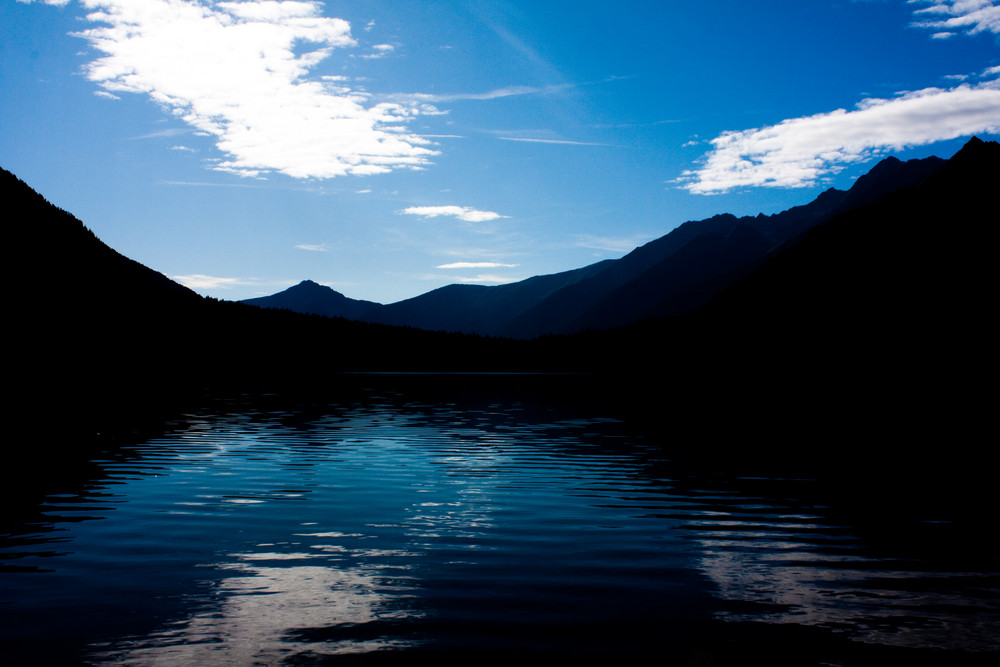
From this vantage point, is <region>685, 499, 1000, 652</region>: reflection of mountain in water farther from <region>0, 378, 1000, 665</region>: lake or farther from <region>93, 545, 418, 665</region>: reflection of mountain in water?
<region>93, 545, 418, 665</region>: reflection of mountain in water

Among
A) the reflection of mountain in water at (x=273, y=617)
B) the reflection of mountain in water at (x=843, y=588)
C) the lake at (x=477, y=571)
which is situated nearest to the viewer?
the reflection of mountain in water at (x=273, y=617)

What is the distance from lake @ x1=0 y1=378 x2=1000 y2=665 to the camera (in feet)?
35.8

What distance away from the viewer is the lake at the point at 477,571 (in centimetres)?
1091

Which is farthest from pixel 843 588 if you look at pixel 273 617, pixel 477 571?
pixel 273 617

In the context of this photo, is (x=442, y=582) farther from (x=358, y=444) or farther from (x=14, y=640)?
(x=358, y=444)

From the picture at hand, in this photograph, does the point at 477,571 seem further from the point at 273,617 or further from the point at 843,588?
the point at 843,588

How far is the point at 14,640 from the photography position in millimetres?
10984

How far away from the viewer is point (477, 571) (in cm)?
1487

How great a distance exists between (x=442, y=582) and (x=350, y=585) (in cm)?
183

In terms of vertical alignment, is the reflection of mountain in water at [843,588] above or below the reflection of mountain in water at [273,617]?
below

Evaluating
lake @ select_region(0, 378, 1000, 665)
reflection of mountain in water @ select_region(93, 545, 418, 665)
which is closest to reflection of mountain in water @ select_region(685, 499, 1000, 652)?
lake @ select_region(0, 378, 1000, 665)

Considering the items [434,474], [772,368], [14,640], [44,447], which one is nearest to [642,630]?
[14,640]

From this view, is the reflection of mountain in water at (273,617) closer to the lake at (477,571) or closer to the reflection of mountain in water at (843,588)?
the lake at (477,571)

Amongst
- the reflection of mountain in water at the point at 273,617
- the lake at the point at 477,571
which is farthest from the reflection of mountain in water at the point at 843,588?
the reflection of mountain in water at the point at 273,617
